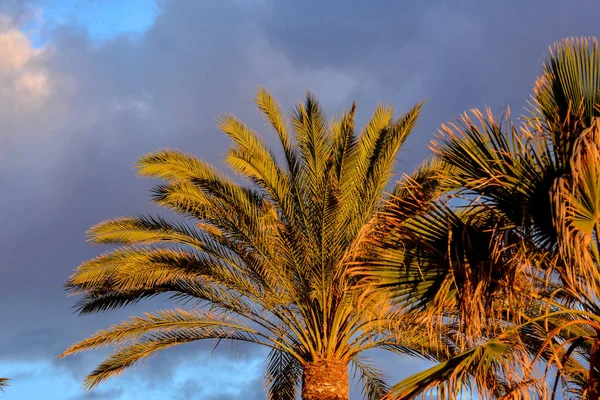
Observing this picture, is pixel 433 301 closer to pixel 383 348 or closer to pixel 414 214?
pixel 414 214

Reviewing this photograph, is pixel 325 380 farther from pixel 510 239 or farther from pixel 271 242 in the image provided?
pixel 510 239

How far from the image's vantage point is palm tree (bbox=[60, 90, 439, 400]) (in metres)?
13.0

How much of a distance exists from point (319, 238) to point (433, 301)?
5.64 m

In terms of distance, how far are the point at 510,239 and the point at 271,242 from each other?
6.65 meters

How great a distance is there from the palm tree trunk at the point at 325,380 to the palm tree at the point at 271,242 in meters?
0.02

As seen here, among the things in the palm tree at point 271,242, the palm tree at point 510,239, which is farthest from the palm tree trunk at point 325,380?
the palm tree at point 510,239

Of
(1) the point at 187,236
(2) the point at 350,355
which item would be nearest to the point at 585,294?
(2) the point at 350,355

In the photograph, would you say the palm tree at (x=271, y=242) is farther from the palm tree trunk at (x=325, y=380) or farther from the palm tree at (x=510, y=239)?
the palm tree at (x=510, y=239)

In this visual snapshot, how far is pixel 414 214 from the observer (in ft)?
23.9

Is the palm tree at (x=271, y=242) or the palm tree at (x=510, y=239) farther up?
the palm tree at (x=271, y=242)

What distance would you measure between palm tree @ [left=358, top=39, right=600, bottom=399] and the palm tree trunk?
584 centimetres

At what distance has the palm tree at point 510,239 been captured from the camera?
6441 millimetres

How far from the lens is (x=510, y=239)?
6953 millimetres

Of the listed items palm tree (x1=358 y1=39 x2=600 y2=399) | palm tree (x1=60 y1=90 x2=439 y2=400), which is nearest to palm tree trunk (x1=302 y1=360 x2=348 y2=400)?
palm tree (x1=60 y1=90 x2=439 y2=400)
